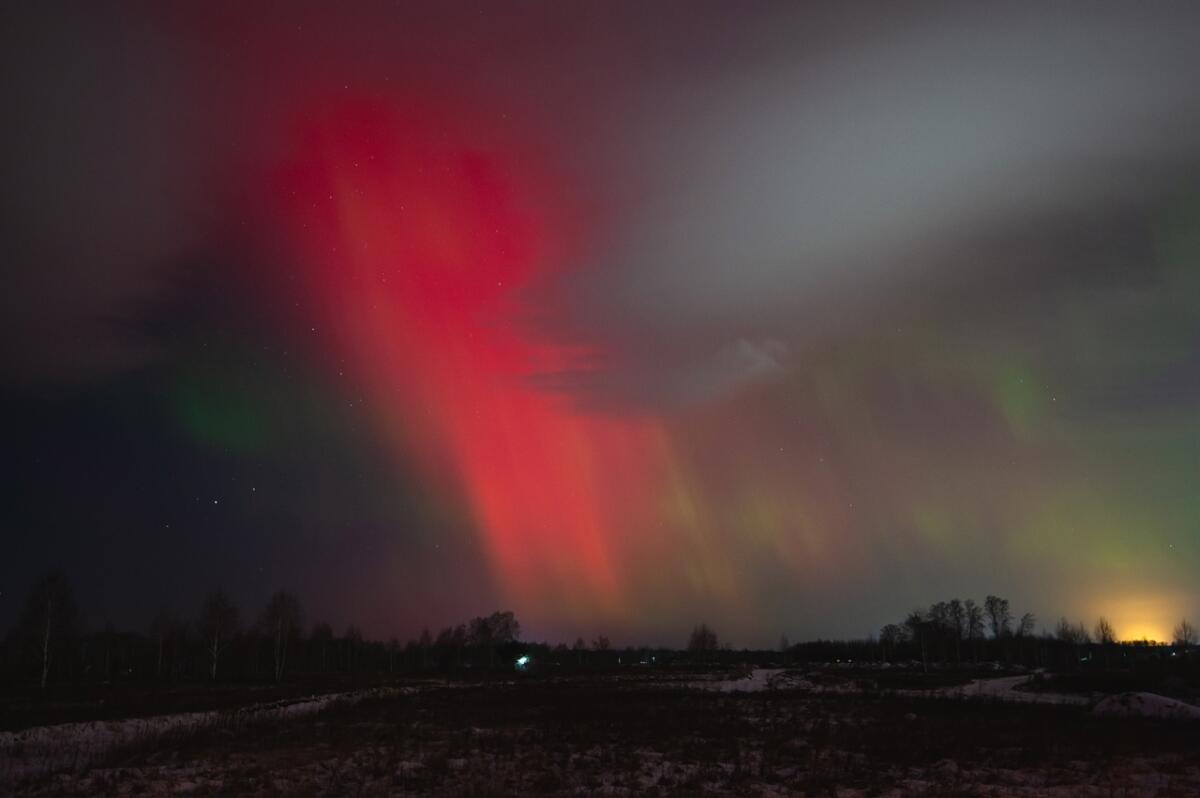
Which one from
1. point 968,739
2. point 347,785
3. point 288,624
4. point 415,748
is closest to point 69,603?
point 288,624

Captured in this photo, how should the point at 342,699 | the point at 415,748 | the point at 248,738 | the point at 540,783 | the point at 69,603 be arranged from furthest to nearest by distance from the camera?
the point at 69,603, the point at 342,699, the point at 248,738, the point at 415,748, the point at 540,783

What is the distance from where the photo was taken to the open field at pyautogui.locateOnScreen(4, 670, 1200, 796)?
21.1m

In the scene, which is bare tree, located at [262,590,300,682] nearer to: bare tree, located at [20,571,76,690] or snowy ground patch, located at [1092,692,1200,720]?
bare tree, located at [20,571,76,690]

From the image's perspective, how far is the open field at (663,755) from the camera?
69.2ft

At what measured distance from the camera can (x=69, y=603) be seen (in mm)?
93812

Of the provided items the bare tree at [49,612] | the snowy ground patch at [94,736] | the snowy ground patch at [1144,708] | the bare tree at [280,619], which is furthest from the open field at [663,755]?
the bare tree at [280,619]

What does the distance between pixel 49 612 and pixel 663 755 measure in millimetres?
92362

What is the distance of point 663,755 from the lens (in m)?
26.9

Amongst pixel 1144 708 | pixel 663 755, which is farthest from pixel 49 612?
pixel 1144 708

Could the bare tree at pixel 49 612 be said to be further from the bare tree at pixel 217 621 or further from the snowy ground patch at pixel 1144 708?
the snowy ground patch at pixel 1144 708

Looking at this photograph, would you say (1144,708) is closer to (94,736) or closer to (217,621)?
(94,736)

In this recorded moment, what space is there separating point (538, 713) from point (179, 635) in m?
123

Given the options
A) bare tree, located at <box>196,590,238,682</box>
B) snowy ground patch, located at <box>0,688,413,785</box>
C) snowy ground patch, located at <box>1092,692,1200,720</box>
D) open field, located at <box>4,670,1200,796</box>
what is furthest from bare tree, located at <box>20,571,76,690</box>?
snowy ground patch, located at <box>1092,692,1200,720</box>

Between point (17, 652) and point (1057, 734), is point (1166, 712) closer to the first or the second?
point (1057, 734)
